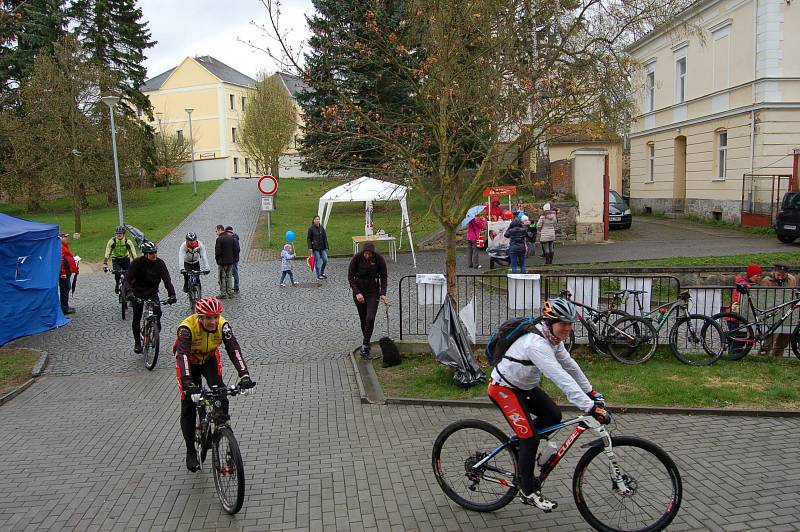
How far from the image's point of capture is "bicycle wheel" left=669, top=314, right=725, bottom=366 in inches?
362

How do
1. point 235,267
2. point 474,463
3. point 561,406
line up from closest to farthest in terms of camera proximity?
point 474,463, point 561,406, point 235,267

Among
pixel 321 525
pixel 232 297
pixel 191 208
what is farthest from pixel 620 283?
pixel 191 208

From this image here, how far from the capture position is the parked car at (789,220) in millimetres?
19531

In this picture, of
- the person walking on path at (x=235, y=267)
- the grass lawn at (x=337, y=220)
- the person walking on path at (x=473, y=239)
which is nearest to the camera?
the person walking on path at (x=235, y=267)

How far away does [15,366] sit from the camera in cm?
1008

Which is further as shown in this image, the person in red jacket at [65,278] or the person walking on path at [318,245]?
the person walking on path at [318,245]

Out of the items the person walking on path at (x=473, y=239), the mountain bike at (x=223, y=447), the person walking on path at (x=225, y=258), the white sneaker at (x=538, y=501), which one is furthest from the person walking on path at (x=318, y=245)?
the white sneaker at (x=538, y=501)

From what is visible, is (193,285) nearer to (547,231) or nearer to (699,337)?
(547,231)

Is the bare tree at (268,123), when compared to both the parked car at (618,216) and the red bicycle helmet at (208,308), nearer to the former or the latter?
the parked car at (618,216)

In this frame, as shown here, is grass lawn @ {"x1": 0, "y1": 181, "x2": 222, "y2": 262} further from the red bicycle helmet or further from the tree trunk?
the red bicycle helmet

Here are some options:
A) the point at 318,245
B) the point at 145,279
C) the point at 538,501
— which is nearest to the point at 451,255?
the point at 145,279

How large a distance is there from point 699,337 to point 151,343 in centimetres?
811

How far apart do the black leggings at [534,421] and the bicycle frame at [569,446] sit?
0.06m

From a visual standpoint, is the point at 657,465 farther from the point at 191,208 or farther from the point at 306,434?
the point at 191,208
